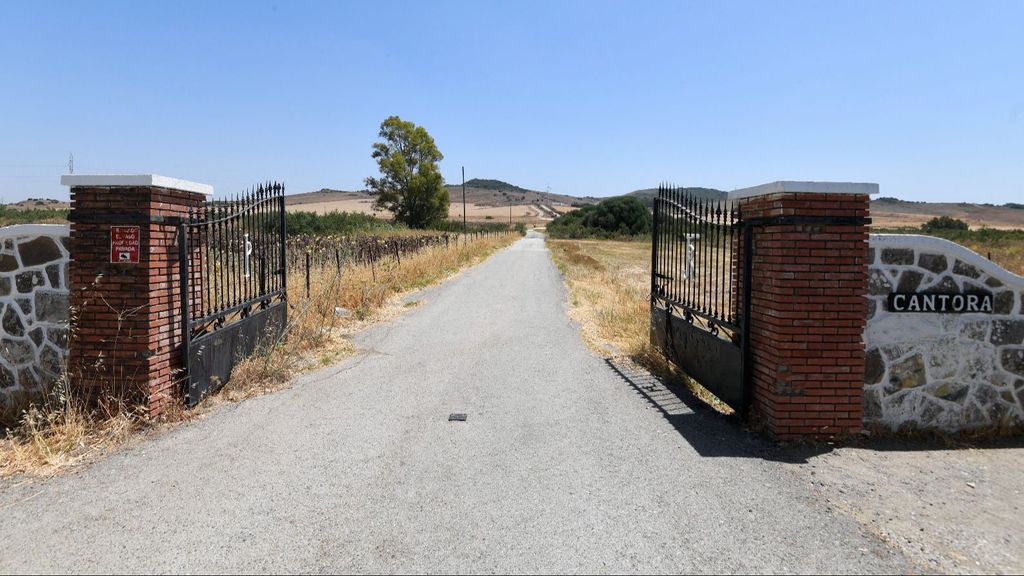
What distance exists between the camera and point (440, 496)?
441cm

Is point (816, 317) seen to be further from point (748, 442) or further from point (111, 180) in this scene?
point (111, 180)

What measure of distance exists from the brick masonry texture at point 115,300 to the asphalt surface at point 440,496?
0.67m

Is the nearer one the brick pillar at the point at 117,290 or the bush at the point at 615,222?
the brick pillar at the point at 117,290

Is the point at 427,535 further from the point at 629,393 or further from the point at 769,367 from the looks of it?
the point at 629,393

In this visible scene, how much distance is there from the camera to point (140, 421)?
5.76 m

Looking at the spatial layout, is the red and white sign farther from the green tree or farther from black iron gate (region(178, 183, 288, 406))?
the green tree

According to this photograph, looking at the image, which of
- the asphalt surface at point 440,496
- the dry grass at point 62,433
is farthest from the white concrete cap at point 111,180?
the asphalt surface at point 440,496

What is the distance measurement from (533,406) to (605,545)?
3006 mm

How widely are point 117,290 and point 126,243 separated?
0.44m

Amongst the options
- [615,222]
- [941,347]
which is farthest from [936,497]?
[615,222]

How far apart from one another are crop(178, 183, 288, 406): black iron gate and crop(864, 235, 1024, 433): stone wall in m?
6.21

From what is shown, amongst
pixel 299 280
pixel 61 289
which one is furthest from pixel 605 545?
pixel 299 280

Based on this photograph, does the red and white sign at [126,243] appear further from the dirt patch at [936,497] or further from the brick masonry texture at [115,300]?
the dirt patch at [936,497]

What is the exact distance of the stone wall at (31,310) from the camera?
594 cm
